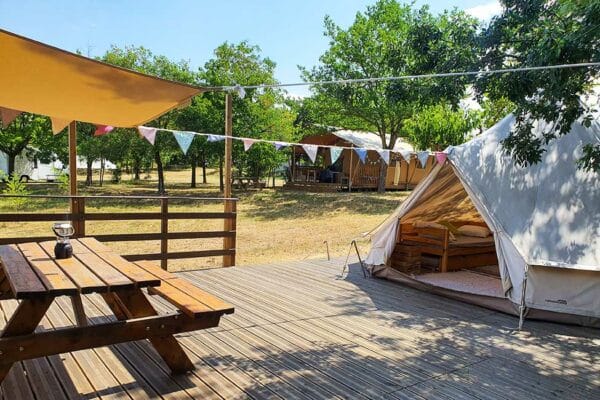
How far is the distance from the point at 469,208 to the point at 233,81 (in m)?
12.4

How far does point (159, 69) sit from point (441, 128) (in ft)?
38.3

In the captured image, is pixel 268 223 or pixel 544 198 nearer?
pixel 544 198

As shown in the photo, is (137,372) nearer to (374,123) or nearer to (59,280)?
(59,280)

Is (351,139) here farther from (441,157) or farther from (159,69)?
(441,157)

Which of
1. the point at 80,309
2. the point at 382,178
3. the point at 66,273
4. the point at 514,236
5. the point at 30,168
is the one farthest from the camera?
the point at 30,168

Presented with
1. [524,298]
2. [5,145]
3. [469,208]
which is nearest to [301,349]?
[524,298]

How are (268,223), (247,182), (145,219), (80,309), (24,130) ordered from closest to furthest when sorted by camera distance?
(80,309), (145,219), (268,223), (24,130), (247,182)

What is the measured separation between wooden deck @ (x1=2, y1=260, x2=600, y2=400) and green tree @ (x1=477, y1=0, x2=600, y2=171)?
170cm

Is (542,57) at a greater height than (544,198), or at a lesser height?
greater

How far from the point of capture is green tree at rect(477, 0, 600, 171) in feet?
10.2

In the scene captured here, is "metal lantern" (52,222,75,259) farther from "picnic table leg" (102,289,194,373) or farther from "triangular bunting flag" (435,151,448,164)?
"triangular bunting flag" (435,151,448,164)

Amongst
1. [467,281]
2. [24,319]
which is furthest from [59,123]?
→ [467,281]

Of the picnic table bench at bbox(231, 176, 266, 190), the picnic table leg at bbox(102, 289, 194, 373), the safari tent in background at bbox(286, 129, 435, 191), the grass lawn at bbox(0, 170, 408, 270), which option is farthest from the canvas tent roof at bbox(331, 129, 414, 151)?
the picnic table leg at bbox(102, 289, 194, 373)

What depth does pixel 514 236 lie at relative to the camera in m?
4.63
